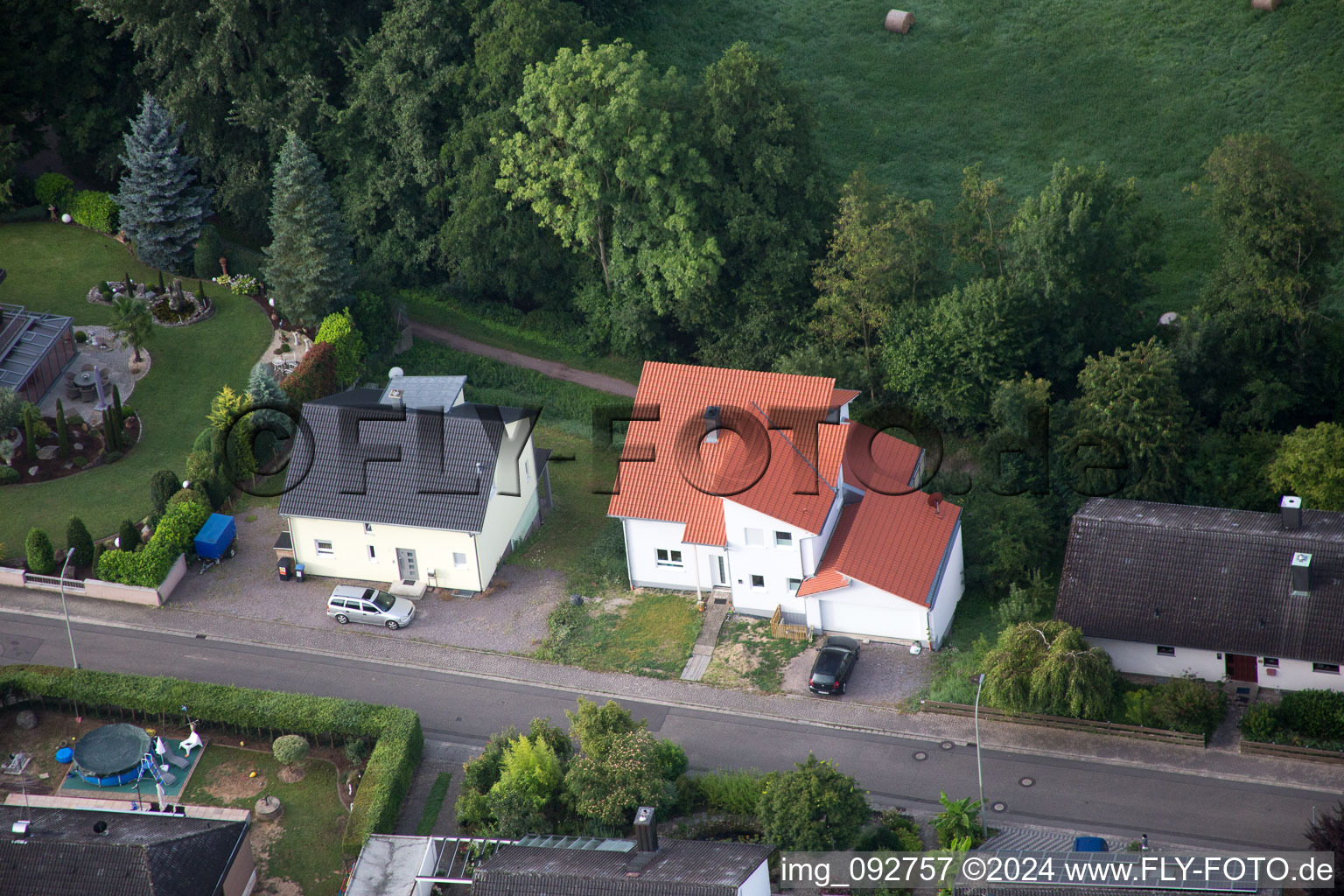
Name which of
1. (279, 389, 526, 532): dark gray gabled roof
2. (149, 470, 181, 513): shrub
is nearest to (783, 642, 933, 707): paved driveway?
(279, 389, 526, 532): dark gray gabled roof

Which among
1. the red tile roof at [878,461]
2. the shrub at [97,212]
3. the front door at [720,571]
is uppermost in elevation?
the shrub at [97,212]

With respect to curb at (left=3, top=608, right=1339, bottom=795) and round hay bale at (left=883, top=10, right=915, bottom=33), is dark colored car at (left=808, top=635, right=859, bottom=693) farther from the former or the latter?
round hay bale at (left=883, top=10, right=915, bottom=33)

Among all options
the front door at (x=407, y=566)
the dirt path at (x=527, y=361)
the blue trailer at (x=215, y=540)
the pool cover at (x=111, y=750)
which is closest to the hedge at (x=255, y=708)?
the pool cover at (x=111, y=750)

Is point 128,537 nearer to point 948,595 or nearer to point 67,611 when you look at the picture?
point 67,611

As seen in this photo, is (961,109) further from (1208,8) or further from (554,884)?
(554,884)

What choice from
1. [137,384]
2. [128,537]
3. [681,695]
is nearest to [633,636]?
[681,695]

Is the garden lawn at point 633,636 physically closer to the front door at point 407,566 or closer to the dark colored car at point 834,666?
the dark colored car at point 834,666
